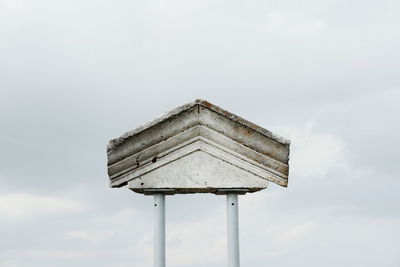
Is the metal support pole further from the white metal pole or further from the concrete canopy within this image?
the white metal pole

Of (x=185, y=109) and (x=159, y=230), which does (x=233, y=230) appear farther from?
(x=185, y=109)

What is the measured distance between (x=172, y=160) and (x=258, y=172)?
887 mm

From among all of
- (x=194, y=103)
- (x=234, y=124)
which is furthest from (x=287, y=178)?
(x=194, y=103)

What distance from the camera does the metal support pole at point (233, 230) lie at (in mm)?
7230

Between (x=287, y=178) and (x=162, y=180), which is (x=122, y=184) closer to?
(x=162, y=180)

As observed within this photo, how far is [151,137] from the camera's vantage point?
7.18 m

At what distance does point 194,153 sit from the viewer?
23.5ft

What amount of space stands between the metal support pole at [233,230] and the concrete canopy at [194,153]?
0.56 feet

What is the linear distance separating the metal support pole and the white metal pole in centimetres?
68

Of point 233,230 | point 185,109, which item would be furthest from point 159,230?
point 185,109

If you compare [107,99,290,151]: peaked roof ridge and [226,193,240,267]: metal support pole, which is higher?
[107,99,290,151]: peaked roof ridge

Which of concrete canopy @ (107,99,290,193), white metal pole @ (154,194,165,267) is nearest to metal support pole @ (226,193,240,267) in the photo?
concrete canopy @ (107,99,290,193)

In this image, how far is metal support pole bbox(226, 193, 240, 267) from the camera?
723 centimetres

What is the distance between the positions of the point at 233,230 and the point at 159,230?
0.76 metres
